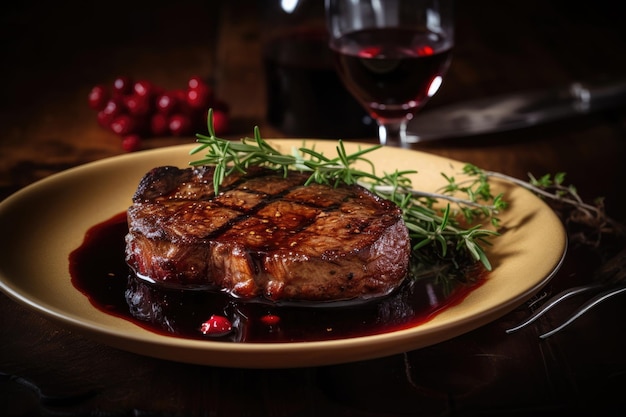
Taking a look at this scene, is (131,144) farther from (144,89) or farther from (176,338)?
(176,338)

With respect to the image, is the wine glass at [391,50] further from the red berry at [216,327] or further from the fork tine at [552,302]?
the red berry at [216,327]

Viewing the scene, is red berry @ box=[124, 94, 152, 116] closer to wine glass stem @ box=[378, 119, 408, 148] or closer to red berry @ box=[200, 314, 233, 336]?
wine glass stem @ box=[378, 119, 408, 148]

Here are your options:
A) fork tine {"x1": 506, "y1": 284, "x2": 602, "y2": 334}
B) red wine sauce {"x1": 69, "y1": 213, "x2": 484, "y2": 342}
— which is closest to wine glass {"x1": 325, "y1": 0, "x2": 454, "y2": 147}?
red wine sauce {"x1": 69, "y1": 213, "x2": 484, "y2": 342}

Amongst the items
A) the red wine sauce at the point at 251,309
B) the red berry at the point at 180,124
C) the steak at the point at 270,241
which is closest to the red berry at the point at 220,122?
the red berry at the point at 180,124

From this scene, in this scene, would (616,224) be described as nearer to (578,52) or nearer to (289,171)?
(289,171)

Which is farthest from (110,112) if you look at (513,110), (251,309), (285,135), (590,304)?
(590,304)

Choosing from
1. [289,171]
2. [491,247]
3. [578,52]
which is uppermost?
[289,171]

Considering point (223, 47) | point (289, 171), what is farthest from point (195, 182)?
point (223, 47)
